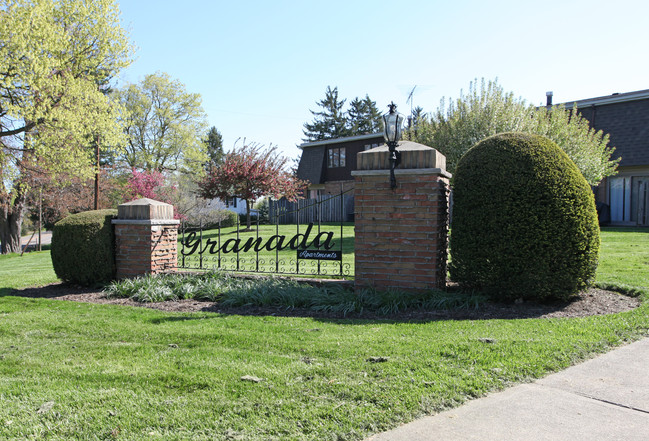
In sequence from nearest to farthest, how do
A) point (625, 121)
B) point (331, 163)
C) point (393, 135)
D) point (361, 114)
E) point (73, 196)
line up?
point (393, 135) < point (625, 121) < point (73, 196) < point (331, 163) < point (361, 114)

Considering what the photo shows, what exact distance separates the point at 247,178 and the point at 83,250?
13564mm

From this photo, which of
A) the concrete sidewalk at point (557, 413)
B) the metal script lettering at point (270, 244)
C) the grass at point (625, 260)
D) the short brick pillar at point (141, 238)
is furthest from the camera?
the short brick pillar at point (141, 238)

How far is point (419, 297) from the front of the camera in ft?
20.2

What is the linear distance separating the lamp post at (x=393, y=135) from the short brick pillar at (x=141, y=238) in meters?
4.28

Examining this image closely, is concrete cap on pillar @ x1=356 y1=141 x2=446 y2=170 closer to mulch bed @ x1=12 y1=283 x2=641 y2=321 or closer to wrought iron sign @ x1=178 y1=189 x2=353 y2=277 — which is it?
wrought iron sign @ x1=178 y1=189 x2=353 y2=277

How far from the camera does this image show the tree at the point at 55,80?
1487 centimetres

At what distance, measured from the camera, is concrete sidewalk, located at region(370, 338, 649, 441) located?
274cm

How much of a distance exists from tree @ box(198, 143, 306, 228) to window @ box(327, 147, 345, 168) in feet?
33.9

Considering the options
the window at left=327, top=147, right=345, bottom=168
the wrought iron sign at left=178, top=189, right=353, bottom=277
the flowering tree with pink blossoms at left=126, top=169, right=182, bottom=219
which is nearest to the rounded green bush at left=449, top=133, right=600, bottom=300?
the wrought iron sign at left=178, top=189, right=353, bottom=277

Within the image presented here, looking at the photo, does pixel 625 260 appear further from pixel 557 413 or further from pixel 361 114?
pixel 361 114

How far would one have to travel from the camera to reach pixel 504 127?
15.9 meters

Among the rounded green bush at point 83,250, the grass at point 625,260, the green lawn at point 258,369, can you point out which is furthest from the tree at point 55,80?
the grass at point 625,260

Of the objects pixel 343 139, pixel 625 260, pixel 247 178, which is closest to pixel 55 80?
pixel 247 178

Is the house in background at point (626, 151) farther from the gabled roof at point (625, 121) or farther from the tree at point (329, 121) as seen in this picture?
the tree at point (329, 121)
